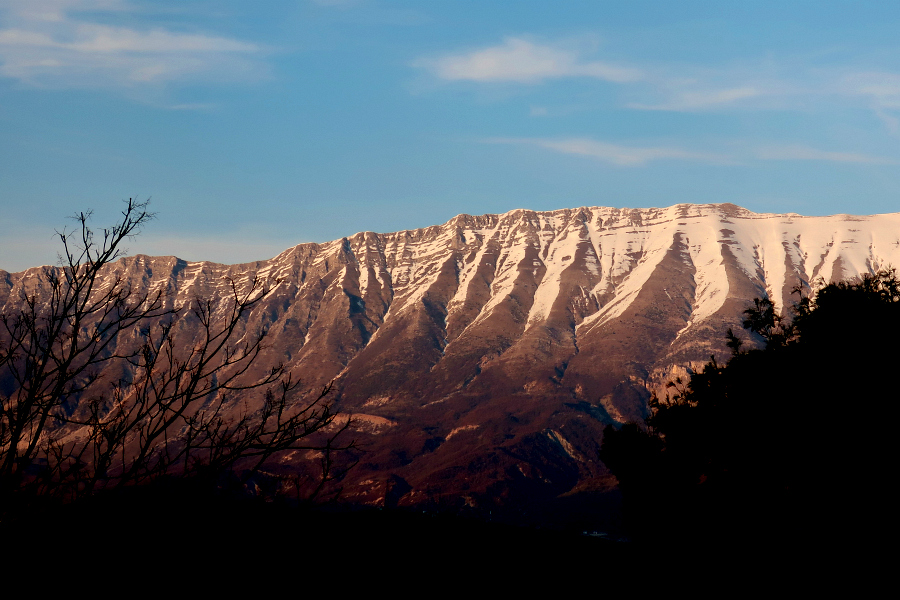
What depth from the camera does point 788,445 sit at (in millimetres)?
45594

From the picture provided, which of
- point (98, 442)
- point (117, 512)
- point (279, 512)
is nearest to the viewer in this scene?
point (98, 442)

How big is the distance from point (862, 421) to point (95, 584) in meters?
39.4

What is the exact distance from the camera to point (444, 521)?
21.1m

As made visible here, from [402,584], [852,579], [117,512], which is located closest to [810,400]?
[852,579]

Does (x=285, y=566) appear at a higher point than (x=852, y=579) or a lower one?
higher

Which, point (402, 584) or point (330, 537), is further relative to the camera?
point (330, 537)

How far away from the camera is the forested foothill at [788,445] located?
40.2 metres

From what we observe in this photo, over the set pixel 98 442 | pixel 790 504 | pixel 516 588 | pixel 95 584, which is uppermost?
pixel 98 442

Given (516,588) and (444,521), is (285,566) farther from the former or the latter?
(444,521)

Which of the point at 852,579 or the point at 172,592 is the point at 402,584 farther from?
the point at 852,579

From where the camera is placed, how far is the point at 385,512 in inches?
818

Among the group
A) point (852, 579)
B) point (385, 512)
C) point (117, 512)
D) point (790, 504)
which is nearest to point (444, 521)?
point (385, 512)

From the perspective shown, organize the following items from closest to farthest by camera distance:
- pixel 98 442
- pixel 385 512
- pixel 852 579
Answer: pixel 98 442, pixel 385 512, pixel 852 579

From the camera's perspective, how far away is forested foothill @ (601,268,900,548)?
40.2 m
